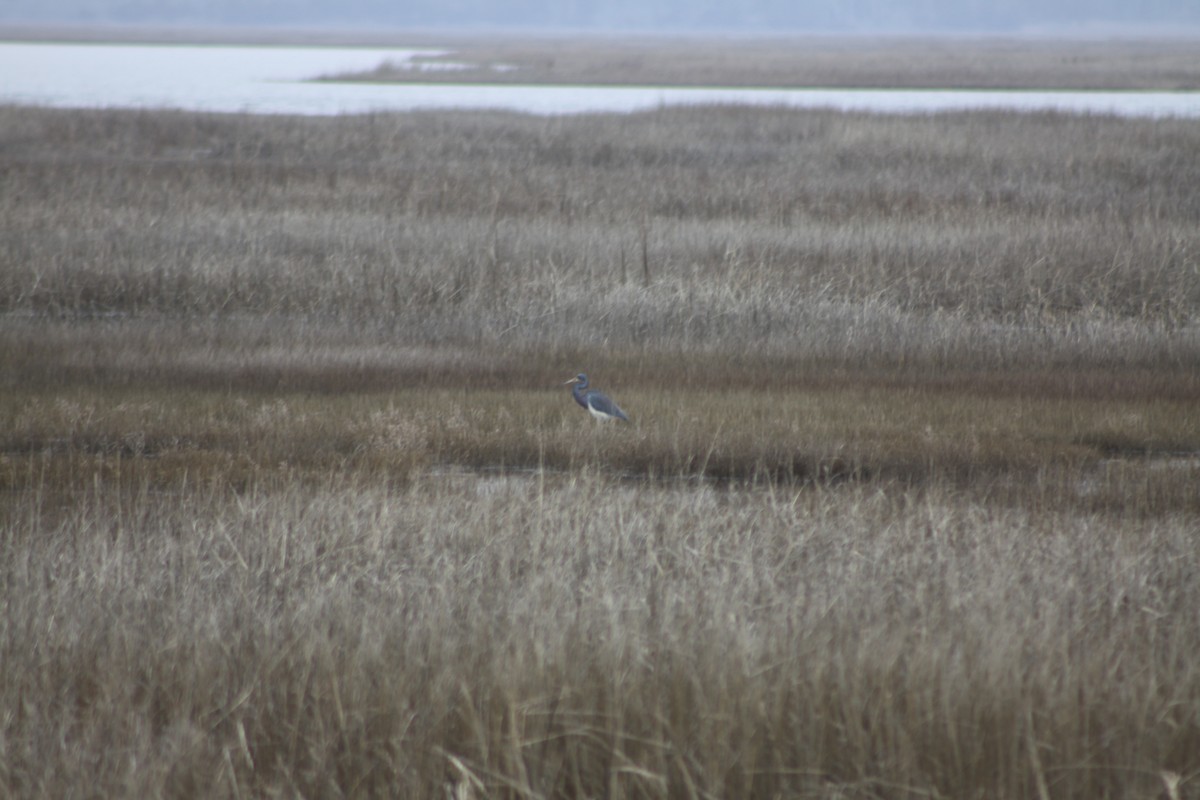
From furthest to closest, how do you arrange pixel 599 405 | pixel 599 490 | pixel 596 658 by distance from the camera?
pixel 599 405 < pixel 599 490 < pixel 596 658

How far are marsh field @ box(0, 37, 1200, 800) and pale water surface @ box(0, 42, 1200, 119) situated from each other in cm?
1997

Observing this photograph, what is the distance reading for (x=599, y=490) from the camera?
24.3ft

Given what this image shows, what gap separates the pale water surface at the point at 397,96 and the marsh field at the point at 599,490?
20.0 meters

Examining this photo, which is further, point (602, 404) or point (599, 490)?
point (602, 404)

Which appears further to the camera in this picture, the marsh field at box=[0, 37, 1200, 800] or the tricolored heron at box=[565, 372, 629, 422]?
the tricolored heron at box=[565, 372, 629, 422]

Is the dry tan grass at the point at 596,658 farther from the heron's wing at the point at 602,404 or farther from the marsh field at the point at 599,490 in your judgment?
the heron's wing at the point at 602,404

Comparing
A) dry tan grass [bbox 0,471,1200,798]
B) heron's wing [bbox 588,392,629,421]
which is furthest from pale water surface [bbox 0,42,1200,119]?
dry tan grass [bbox 0,471,1200,798]

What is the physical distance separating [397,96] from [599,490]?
5103 cm

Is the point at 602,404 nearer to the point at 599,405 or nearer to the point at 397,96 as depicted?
the point at 599,405

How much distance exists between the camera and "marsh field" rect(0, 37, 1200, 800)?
4.11 m

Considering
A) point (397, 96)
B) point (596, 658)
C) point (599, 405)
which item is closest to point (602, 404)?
point (599, 405)

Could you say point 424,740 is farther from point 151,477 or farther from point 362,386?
point 362,386

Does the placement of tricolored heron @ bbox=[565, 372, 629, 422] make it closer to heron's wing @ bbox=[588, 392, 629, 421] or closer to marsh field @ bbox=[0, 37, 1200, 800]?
heron's wing @ bbox=[588, 392, 629, 421]

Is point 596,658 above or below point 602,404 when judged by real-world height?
above
